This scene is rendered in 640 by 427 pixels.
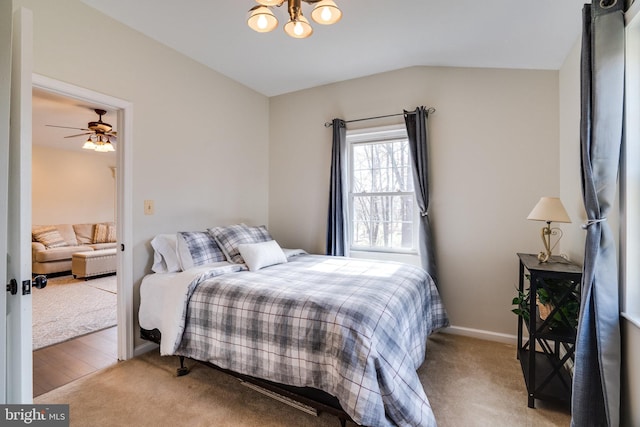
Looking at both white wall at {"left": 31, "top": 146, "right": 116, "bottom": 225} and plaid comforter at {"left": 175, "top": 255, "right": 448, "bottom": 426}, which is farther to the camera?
white wall at {"left": 31, "top": 146, "right": 116, "bottom": 225}

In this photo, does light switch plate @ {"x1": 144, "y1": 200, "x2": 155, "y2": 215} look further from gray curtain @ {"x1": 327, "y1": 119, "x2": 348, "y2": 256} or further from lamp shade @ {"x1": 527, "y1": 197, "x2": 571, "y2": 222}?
lamp shade @ {"x1": 527, "y1": 197, "x2": 571, "y2": 222}

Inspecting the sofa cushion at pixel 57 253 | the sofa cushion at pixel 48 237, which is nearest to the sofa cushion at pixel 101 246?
the sofa cushion at pixel 57 253

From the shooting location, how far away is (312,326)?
160 cm

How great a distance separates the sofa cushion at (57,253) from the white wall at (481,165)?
555 centimetres

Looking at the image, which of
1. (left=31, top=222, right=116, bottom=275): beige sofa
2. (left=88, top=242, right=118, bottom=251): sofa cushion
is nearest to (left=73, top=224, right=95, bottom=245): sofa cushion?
(left=31, top=222, right=116, bottom=275): beige sofa

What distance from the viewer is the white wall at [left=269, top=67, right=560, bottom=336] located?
2605 mm

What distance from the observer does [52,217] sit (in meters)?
5.79

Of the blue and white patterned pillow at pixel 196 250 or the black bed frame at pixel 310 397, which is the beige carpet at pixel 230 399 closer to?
the black bed frame at pixel 310 397

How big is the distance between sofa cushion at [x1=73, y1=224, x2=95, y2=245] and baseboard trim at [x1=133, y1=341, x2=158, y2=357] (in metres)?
4.64

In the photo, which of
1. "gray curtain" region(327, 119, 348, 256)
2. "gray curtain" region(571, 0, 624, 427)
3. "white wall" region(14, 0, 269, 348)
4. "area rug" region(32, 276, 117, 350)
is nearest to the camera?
"gray curtain" region(571, 0, 624, 427)

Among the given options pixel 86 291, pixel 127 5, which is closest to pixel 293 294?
pixel 127 5

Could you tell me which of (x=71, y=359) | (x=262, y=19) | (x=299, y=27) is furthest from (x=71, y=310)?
(x=299, y=27)

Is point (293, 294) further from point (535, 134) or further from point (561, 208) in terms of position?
point (535, 134)

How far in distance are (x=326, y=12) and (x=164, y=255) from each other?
2240mm
